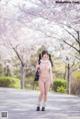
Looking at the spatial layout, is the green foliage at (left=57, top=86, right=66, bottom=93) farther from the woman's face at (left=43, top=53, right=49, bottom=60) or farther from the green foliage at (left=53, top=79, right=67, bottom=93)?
the woman's face at (left=43, top=53, right=49, bottom=60)

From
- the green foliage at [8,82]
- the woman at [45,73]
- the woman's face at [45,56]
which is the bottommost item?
the woman at [45,73]

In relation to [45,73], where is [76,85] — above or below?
above

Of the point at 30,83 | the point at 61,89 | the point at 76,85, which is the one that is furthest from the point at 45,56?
the point at 30,83

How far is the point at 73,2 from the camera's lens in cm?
1121

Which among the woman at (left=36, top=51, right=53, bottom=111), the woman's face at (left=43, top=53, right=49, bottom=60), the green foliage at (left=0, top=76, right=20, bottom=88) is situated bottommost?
the woman at (left=36, top=51, right=53, bottom=111)

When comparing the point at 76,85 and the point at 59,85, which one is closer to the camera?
the point at 76,85

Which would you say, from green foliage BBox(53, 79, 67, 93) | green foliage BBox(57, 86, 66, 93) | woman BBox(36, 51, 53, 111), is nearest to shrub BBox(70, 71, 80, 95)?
green foliage BBox(57, 86, 66, 93)

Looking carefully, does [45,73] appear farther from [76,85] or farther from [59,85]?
[59,85]

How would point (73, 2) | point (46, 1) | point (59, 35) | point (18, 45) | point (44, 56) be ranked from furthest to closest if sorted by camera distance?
point (18, 45), point (59, 35), point (46, 1), point (73, 2), point (44, 56)

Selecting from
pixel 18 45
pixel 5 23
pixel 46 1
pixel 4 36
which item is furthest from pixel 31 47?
pixel 46 1

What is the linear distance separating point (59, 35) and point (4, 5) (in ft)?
12.3

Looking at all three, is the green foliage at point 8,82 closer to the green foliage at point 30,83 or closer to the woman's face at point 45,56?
the green foliage at point 30,83

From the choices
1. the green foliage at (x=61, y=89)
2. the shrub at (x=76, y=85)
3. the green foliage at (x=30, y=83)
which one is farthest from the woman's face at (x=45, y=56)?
the green foliage at (x=30, y=83)

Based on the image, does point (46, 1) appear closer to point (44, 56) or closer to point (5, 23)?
point (44, 56)
